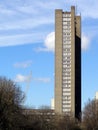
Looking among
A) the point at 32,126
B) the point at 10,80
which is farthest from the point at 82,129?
the point at 10,80

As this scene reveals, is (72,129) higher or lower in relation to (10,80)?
lower

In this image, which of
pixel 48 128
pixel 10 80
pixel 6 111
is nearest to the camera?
pixel 6 111

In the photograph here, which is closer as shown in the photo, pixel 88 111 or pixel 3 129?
pixel 3 129

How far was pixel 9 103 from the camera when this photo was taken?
250 ft

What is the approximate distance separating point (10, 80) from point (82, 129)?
6386 cm

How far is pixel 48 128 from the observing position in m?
135

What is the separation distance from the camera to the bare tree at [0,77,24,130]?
7631 cm

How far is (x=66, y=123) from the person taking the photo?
14950 centimetres

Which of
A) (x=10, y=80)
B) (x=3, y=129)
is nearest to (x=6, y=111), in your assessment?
(x=3, y=129)

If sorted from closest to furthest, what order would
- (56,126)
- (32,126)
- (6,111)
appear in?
(6,111) < (32,126) < (56,126)

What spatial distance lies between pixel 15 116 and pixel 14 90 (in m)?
4.39

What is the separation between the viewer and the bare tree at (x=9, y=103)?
250ft

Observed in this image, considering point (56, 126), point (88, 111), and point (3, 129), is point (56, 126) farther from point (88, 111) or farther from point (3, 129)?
point (3, 129)

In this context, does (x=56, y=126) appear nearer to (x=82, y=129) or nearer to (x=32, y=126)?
(x=82, y=129)
